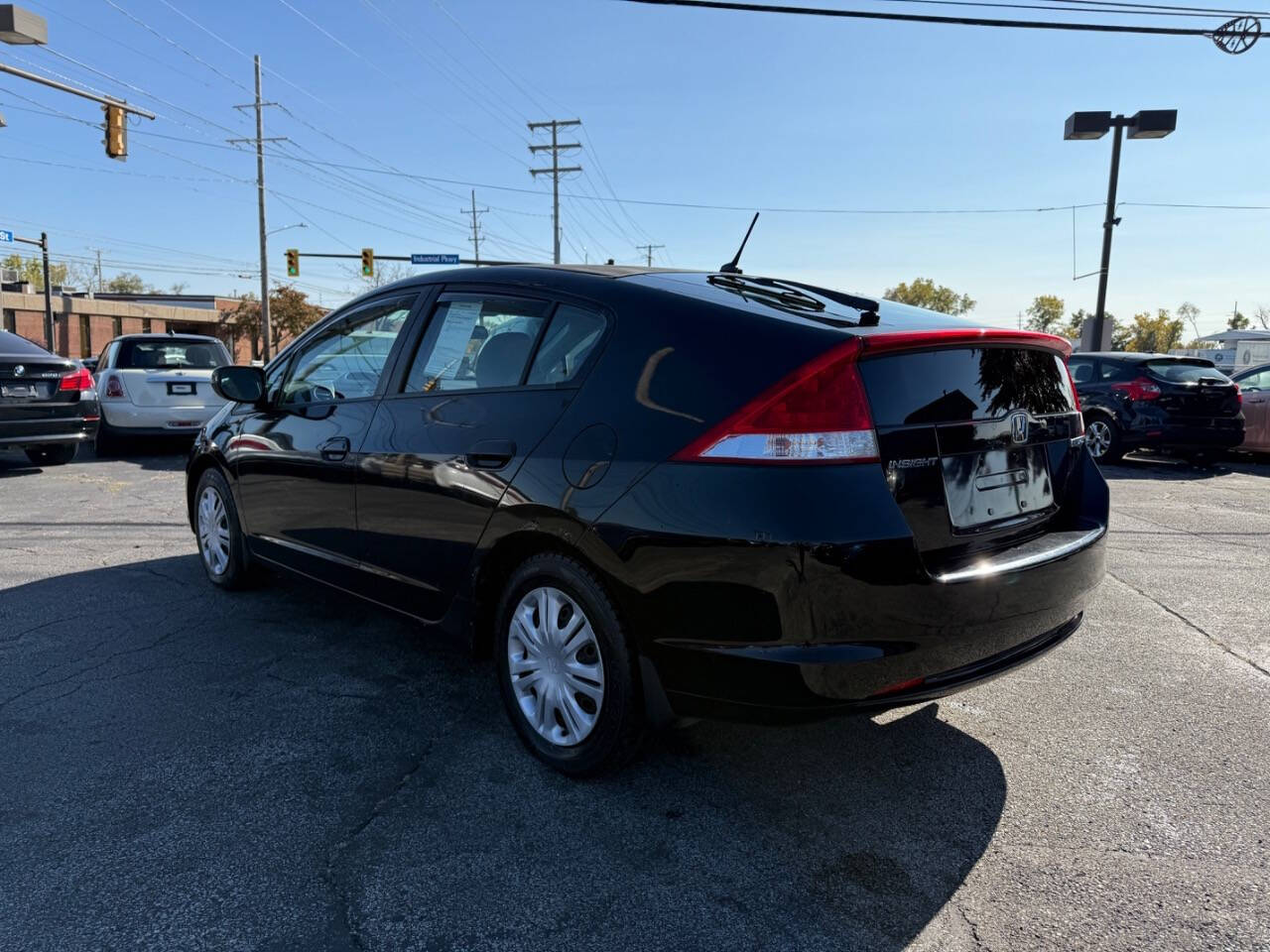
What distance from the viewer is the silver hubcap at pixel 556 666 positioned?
2.82 metres

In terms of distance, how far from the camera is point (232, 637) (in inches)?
170

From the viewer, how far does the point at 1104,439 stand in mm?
12141

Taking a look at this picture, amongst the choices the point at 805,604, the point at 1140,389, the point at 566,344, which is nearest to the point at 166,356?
the point at 566,344

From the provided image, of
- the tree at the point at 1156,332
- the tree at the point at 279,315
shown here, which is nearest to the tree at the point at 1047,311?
the tree at the point at 1156,332

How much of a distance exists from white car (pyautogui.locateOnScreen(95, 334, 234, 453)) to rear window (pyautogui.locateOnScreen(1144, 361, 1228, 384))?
12065 millimetres

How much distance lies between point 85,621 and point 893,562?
413 cm

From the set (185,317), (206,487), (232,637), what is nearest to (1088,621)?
(232,637)

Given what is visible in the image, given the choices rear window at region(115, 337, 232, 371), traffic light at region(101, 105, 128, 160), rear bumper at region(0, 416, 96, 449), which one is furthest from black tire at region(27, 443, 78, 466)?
traffic light at region(101, 105, 128, 160)

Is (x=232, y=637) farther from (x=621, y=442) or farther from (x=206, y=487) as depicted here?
(x=621, y=442)

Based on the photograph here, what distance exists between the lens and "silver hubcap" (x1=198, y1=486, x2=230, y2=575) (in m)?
4.96

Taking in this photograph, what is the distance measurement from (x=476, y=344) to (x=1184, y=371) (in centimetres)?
1157

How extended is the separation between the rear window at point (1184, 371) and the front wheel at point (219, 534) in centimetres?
1138

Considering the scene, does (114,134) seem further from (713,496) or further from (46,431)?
(713,496)

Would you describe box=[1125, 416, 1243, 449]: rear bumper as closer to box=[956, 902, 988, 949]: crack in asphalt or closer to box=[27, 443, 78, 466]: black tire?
box=[956, 902, 988, 949]: crack in asphalt
